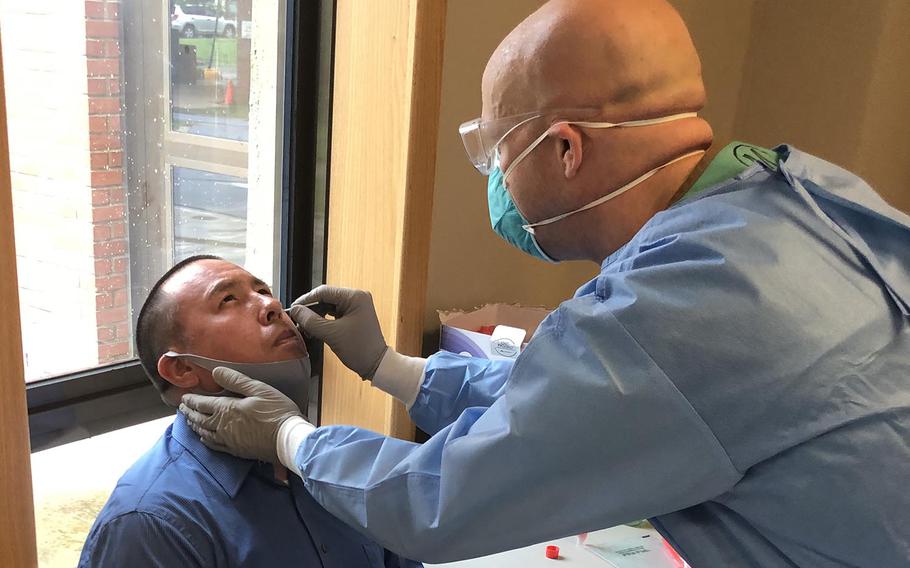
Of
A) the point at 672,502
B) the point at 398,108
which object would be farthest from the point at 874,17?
the point at 672,502

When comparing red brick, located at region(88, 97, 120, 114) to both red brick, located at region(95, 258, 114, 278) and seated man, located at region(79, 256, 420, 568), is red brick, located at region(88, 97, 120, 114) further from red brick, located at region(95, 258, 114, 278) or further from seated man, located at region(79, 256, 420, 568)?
seated man, located at region(79, 256, 420, 568)

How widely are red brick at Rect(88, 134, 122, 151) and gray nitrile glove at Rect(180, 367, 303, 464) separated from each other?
2.25 ft

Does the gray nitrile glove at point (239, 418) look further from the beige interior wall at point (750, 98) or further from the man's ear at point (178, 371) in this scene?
the beige interior wall at point (750, 98)

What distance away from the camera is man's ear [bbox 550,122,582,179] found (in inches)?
45.4

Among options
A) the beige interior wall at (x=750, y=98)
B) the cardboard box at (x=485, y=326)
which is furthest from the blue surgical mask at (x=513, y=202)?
the beige interior wall at (x=750, y=98)

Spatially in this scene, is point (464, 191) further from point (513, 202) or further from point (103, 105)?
point (103, 105)

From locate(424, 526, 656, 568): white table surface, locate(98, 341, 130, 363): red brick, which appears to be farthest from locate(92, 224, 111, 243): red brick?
locate(424, 526, 656, 568): white table surface

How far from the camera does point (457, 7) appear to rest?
73.9 inches

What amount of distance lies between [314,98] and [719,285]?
4.24 ft

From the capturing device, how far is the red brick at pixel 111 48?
1.63 metres

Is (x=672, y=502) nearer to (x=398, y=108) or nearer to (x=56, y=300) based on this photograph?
(x=398, y=108)

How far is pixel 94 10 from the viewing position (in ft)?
5.26

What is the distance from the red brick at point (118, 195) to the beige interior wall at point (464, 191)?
0.73 m

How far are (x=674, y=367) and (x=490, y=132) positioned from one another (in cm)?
50
